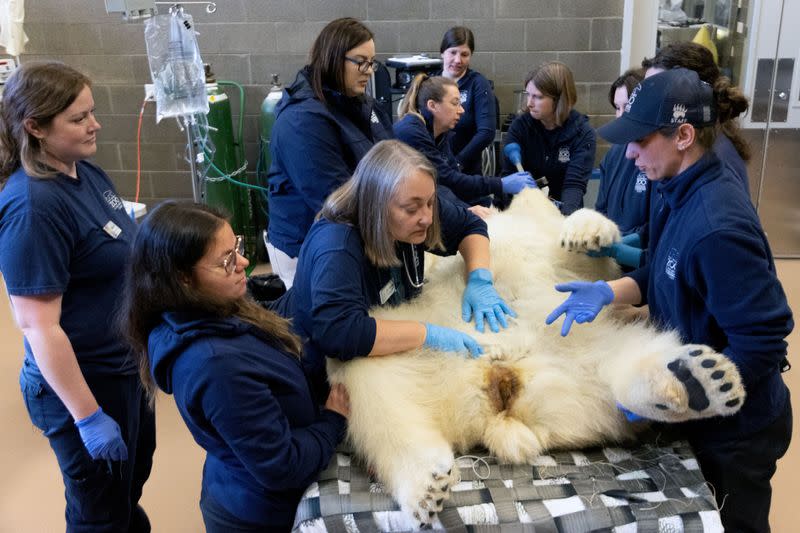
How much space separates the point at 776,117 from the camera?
13.3ft

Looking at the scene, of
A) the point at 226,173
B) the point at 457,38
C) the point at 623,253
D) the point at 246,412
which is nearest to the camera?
the point at 246,412

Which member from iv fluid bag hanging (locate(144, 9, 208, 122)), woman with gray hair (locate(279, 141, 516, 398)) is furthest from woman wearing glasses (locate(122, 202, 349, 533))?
iv fluid bag hanging (locate(144, 9, 208, 122))

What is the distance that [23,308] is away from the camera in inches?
59.4

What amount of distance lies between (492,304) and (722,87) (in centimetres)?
70

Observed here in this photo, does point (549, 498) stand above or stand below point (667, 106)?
below

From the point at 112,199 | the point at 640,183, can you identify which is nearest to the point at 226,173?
the point at 112,199

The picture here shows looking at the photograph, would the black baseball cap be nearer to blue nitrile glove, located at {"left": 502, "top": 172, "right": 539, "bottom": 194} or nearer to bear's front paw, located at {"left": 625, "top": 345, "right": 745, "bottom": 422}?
bear's front paw, located at {"left": 625, "top": 345, "right": 745, "bottom": 422}

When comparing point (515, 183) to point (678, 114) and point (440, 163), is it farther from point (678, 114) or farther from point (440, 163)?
point (678, 114)

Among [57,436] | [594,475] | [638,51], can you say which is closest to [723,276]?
[594,475]

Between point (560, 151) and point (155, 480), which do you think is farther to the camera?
point (560, 151)

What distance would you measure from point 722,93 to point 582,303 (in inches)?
21.2

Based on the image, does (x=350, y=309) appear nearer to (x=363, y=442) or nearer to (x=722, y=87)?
(x=363, y=442)

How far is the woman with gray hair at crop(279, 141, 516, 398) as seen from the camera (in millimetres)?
1412

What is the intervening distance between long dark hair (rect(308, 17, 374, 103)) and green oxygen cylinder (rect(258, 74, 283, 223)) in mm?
1979
